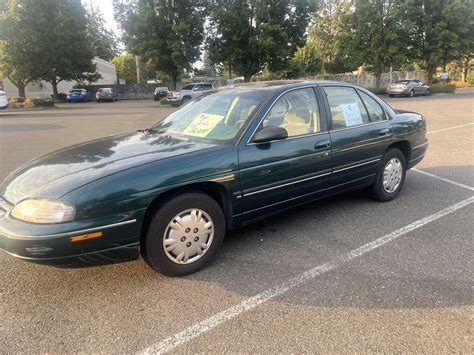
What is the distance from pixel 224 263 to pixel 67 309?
1.31 m

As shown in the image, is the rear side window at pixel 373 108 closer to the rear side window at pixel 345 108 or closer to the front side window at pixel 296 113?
the rear side window at pixel 345 108

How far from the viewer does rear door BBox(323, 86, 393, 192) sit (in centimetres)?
416

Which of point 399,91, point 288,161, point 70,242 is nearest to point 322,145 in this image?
point 288,161

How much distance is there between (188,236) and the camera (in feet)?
10.2

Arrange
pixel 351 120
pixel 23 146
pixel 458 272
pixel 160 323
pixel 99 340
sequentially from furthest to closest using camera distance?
pixel 23 146 < pixel 351 120 < pixel 458 272 < pixel 160 323 < pixel 99 340

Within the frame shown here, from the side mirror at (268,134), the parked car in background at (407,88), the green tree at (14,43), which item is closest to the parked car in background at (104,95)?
the green tree at (14,43)

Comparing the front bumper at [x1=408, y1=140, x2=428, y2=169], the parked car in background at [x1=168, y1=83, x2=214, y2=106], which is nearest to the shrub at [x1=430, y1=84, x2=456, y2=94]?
the parked car in background at [x1=168, y1=83, x2=214, y2=106]

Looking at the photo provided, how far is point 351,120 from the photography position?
14.4ft

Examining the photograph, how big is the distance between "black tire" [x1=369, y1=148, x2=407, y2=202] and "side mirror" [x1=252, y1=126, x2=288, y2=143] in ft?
6.22

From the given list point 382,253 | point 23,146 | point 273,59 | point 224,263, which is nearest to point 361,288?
point 382,253

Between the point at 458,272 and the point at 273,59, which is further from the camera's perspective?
the point at 273,59

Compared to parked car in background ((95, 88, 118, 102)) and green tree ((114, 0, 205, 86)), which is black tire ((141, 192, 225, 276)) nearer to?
green tree ((114, 0, 205, 86))

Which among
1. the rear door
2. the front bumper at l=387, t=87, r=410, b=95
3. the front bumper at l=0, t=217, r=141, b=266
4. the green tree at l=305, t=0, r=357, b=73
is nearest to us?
the front bumper at l=0, t=217, r=141, b=266

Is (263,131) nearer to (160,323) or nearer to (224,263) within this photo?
(224,263)
